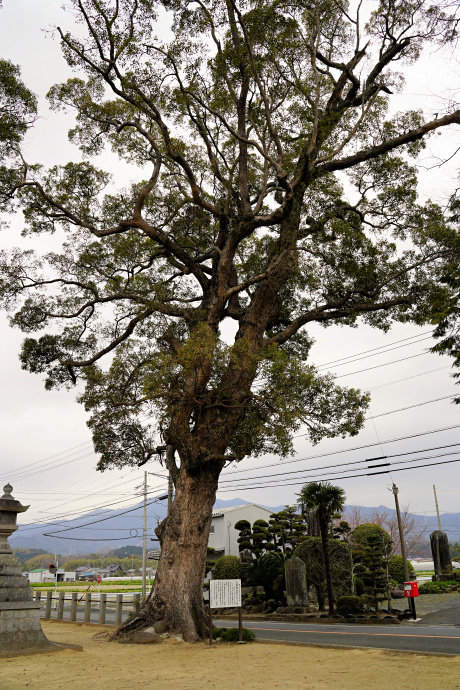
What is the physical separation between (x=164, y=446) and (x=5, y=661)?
22.3 ft

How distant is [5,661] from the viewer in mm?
10344

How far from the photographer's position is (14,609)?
1137cm

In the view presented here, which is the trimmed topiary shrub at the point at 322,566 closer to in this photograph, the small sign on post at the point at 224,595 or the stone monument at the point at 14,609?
the small sign on post at the point at 224,595

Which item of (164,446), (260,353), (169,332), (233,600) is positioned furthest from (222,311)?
(233,600)

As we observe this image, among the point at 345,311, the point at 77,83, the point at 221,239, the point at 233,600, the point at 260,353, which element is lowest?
the point at 233,600

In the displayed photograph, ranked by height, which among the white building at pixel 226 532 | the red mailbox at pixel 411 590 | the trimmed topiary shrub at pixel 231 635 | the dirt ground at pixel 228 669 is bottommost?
the trimmed topiary shrub at pixel 231 635

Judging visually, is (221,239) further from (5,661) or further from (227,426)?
(5,661)

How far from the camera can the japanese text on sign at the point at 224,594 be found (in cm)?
1270

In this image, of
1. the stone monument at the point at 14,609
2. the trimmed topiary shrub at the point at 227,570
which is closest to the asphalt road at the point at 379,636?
the stone monument at the point at 14,609

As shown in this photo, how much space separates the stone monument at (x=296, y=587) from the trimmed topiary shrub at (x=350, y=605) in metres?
2.12

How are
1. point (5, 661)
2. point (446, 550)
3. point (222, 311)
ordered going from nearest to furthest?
1. point (5, 661)
2. point (222, 311)
3. point (446, 550)

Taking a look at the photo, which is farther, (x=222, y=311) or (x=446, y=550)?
(x=446, y=550)

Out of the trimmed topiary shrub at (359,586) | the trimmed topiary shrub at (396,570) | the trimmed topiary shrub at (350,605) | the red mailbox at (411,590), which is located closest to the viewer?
the red mailbox at (411,590)

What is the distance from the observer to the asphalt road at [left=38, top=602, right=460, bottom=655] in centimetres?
1146
